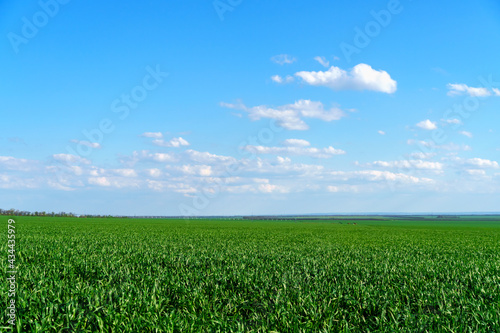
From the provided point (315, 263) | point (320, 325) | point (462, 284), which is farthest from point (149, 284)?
point (462, 284)

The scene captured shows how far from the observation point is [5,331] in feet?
20.0

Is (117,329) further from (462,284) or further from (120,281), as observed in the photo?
(462,284)

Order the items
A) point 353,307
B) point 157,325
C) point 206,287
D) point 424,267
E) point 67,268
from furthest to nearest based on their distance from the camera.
Result: point 424,267 < point 67,268 < point 206,287 < point 353,307 < point 157,325

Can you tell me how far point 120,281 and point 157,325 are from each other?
4.30 meters

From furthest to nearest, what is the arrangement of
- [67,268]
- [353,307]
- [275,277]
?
[67,268]
[275,277]
[353,307]

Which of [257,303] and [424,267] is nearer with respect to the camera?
[257,303]

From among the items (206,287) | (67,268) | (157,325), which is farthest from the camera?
(67,268)

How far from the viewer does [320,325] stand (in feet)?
22.5

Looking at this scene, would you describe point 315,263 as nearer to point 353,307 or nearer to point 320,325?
point 353,307

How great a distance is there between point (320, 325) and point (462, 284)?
21.0 ft

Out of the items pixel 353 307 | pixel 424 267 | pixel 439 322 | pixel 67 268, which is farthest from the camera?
pixel 424 267

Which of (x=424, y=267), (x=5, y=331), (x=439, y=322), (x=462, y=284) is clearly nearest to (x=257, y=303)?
(x=439, y=322)

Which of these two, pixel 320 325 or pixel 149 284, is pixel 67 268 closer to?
pixel 149 284

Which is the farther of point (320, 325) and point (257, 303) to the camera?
point (257, 303)
